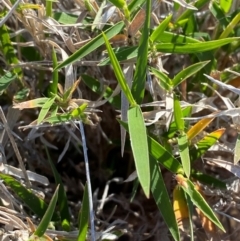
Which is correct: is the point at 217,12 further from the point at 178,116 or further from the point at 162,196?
the point at 162,196

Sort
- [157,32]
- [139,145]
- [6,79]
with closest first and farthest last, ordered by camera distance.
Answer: [139,145] < [157,32] < [6,79]

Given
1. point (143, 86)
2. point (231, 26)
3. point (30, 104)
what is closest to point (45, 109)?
point (30, 104)

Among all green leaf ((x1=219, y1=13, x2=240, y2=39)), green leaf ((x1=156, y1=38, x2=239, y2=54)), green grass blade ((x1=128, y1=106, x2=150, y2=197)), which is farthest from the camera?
green leaf ((x1=219, y1=13, x2=240, y2=39))

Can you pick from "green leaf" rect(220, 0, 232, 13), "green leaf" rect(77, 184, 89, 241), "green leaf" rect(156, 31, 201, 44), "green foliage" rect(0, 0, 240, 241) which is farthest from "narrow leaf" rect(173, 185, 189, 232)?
"green leaf" rect(220, 0, 232, 13)

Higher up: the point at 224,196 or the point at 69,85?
the point at 69,85

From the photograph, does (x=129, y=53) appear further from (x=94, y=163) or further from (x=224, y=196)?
(x=94, y=163)

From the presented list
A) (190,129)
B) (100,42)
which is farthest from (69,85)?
(190,129)

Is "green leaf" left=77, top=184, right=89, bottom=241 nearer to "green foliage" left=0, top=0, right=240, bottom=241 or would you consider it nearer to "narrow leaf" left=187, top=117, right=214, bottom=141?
"green foliage" left=0, top=0, right=240, bottom=241
